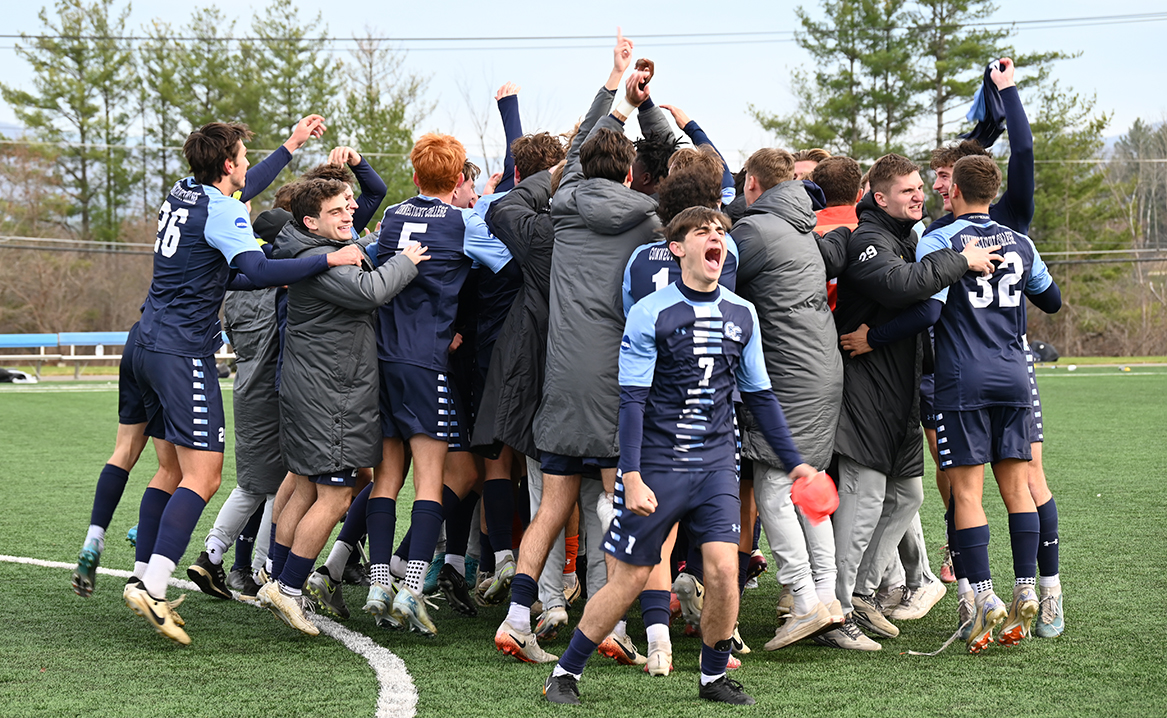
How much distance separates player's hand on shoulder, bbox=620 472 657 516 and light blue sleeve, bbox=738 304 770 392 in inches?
23.3

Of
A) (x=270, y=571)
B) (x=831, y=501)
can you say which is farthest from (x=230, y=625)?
(x=831, y=501)

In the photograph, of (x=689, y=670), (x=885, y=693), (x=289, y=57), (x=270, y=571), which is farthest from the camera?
(x=289, y=57)

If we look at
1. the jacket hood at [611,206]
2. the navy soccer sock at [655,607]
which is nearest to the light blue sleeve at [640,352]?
the jacket hood at [611,206]

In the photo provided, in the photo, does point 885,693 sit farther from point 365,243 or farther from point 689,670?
point 365,243

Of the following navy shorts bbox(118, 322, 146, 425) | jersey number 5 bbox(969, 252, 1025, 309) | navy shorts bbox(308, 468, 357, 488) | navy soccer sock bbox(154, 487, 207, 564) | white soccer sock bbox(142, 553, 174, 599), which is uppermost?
jersey number 5 bbox(969, 252, 1025, 309)

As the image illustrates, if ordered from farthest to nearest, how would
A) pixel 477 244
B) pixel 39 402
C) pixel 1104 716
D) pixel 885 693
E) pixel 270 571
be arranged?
pixel 39 402 < pixel 270 571 < pixel 477 244 < pixel 885 693 < pixel 1104 716

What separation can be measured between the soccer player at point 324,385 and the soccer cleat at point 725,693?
78.5 inches

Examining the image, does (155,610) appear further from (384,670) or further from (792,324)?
(792,324)

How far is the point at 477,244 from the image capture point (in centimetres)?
528

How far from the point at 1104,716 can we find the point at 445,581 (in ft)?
10.9

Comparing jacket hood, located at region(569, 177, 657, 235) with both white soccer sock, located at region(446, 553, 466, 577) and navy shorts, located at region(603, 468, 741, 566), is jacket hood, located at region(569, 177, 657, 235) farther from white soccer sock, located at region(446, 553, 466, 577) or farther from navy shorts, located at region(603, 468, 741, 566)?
white soccer sock, located at region(446, 553, 466, 577)

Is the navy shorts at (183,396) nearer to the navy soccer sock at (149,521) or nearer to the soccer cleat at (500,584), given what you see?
the navy soccer sock at (149,521)

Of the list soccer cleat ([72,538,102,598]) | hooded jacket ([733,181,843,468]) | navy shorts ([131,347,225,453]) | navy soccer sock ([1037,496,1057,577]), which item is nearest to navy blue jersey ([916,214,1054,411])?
hooded jacket ([733,181,843,468])

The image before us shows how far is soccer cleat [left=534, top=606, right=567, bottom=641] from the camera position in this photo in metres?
4.86
